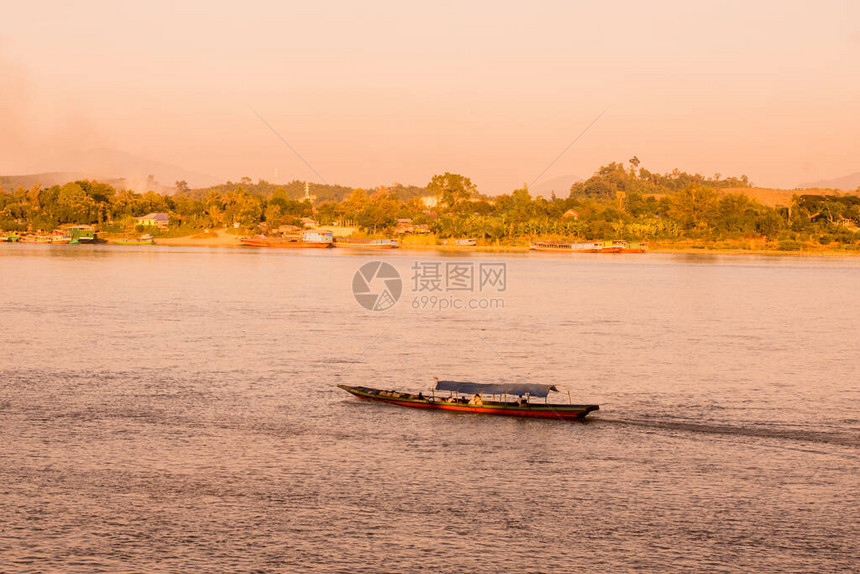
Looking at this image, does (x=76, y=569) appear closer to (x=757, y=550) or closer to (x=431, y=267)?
(x=757, y=550)

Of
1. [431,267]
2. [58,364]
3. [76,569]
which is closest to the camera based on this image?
[76,569]

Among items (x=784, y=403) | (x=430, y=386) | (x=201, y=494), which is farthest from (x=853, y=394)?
(x=201, y=494)

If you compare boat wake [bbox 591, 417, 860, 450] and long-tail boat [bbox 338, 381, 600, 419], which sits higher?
long-tail boat [bbox 338, 381, 600, 419]

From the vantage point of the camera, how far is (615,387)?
140 feet

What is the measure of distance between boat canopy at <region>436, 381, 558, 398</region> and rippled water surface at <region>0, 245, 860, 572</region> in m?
1.38

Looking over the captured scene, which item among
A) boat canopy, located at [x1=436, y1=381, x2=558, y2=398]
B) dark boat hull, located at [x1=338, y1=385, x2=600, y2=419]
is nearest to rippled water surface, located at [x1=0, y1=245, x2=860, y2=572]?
dark boat hull, located at [x1=338, y1=385, x2=600, y2=419]

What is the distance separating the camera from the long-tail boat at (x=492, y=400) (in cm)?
3538

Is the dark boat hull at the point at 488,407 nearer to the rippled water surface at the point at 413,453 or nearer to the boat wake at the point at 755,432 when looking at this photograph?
the rippled water surface at the point at 413,453

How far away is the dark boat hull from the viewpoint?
115 feet

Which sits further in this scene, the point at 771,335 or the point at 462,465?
the point at 771,335

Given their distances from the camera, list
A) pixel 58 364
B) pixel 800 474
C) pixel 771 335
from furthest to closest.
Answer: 1. pixel 771 335
2. pixel 58 364
3. pixel 800 474

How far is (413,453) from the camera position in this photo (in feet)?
100

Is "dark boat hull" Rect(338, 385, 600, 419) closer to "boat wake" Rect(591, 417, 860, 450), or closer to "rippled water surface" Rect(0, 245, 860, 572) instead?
"rippled water surface" Rect(0, 245, 860, 572)

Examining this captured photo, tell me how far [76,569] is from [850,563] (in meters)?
19.9
